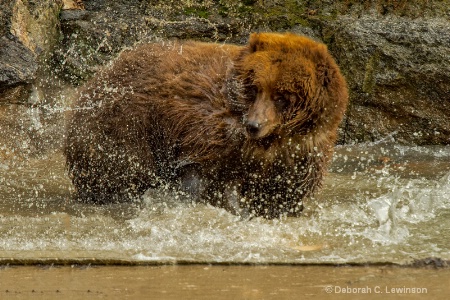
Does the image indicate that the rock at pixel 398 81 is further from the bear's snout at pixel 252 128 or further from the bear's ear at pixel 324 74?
the bear's snout at pixel 252 128

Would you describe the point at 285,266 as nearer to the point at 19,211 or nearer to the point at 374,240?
the point at 374,240

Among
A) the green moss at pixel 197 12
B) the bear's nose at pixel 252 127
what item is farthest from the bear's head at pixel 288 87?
the green moss at pixel 197 12

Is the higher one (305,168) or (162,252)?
(305,168)

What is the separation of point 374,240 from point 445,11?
4.91 m

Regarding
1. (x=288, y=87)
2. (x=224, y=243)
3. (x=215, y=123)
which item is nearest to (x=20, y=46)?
(x=215, y=123)

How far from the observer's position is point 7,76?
29.0ft

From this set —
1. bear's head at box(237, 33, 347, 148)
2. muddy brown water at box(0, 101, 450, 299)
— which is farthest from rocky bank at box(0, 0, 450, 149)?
bear's head at box(237, 33, 347, 148)

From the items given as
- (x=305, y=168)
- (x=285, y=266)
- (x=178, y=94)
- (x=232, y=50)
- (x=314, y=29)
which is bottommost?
(x=285, y=266)

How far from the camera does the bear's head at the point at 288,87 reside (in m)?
5.88

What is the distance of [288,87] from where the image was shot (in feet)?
19.3

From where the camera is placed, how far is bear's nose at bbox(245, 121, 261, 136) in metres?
5.84

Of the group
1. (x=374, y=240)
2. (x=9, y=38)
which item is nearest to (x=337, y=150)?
(x=374, y=240)

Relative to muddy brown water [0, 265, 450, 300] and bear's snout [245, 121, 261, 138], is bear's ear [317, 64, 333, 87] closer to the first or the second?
bear's snout [245, 121, 261, 138]

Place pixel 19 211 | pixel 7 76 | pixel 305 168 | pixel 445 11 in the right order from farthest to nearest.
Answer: pixel 445 11, pixel 7 76, pixel 19 211, pixel 305 168
